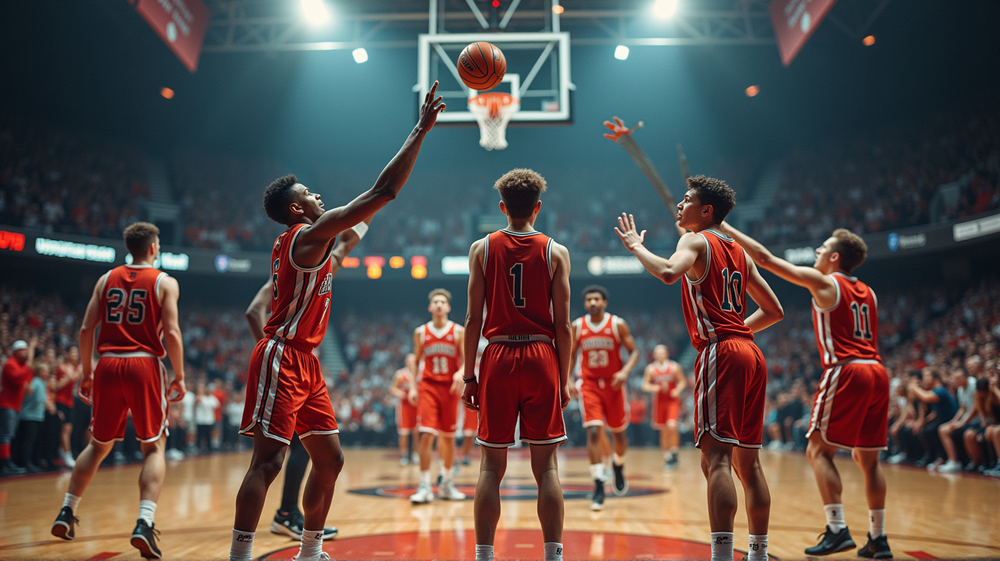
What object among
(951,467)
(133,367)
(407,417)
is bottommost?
(951,467)

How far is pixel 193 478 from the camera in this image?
407 inches

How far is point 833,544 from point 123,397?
493 cm

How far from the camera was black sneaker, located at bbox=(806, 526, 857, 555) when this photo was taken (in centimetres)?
449

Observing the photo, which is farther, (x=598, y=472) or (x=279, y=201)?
(x=598, y=472)

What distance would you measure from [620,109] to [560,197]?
5915 mm

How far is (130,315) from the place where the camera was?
4.87 m

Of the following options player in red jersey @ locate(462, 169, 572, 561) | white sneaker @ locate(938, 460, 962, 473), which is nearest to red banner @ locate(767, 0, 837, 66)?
white sneaker @ locate(938, 460, 962, 473)

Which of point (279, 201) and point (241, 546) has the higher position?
point (279, 201)

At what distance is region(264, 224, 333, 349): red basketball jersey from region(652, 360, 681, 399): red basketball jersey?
9729 millimetres

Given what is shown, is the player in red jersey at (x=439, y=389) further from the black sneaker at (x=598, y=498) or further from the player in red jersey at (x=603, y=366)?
the black sneaker at (x=598, y=498)

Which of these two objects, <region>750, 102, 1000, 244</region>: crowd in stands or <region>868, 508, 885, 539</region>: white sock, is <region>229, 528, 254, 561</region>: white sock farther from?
<region>750, 102, 1000, 244</region>: crowd in stands

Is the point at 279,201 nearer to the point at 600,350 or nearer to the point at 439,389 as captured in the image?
the point at 439,389

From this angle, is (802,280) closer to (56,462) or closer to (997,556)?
(997,556)

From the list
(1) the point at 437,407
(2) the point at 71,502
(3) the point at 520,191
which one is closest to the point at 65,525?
(2) the point at 71,502
